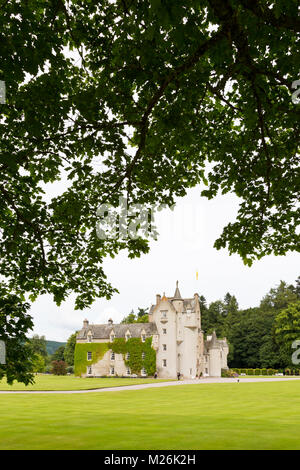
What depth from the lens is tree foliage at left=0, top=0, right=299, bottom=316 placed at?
7609 mm

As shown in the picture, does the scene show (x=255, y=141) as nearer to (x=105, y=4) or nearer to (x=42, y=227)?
(x=105, y=4)

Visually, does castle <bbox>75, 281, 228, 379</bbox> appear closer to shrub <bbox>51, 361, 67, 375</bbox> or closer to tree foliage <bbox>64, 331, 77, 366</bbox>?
shrub <bbox>51, 361, 67, 375</bbox>

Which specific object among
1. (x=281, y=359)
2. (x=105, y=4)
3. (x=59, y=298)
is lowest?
(x=281, y=359)

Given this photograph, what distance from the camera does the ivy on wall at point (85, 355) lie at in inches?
2601

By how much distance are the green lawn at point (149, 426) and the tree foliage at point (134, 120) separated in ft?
13.8

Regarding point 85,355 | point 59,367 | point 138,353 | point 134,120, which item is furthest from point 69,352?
point 134,120

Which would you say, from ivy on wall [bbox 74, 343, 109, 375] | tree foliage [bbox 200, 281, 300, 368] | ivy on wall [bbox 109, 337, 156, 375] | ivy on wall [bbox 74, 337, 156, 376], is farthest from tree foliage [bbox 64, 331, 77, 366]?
tree foliage [bbox 200, 281, 300, 368]

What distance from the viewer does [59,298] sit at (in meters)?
12.9

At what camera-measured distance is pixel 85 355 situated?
66750mm

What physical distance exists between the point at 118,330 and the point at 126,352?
4.53m

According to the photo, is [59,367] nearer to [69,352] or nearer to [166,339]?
[69,352]

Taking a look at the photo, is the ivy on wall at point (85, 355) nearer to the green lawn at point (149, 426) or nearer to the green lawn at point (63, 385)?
the green lawn at point (63, 385)
